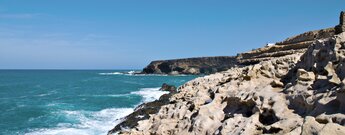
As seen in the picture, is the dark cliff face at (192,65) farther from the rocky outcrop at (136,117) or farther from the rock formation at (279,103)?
the rock formation at (279,103)

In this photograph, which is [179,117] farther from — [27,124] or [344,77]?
[27,124]

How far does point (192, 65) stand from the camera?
520ft

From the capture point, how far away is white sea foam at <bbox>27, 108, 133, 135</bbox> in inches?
1014

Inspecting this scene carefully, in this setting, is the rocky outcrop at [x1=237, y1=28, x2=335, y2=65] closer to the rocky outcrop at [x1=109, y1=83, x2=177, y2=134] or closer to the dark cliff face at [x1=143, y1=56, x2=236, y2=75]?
the rocky outcrop at [x1=109, y1=83, x2=177, y2=134]

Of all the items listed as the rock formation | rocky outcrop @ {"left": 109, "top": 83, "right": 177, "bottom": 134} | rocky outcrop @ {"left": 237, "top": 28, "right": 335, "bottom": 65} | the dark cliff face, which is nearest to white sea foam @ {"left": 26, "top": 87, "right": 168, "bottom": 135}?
rocky outcrop @ {"left": 109, "top": 83, "right": 177, "bottom": 134}

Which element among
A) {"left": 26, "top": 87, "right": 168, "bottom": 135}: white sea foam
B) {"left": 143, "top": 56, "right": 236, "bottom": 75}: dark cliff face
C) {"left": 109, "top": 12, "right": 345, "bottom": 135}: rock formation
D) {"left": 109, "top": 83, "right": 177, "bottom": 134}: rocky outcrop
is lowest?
{"left": 26, "top": 87, "right": 168, "bottom": 135}: white sea foam

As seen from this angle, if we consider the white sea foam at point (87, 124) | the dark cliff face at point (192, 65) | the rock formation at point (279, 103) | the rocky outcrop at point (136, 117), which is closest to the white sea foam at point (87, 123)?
the white sea foam at point (87, 124)

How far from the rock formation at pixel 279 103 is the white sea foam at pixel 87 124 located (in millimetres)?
11763

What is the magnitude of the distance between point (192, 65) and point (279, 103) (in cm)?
14819

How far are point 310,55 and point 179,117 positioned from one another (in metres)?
5.30

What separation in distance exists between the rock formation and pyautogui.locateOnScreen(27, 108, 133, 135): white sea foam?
11763 millimetres

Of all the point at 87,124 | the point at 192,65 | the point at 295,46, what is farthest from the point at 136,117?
the point at 192,65

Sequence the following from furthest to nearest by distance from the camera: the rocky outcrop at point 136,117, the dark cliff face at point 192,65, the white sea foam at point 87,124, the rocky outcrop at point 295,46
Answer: the dark cliff face at point 192,65 < the rocky outcrop at point 295,46 < the white sea foam at point 87,124 < the rocky outcrop at point 136,117

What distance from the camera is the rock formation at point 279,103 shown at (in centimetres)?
864
